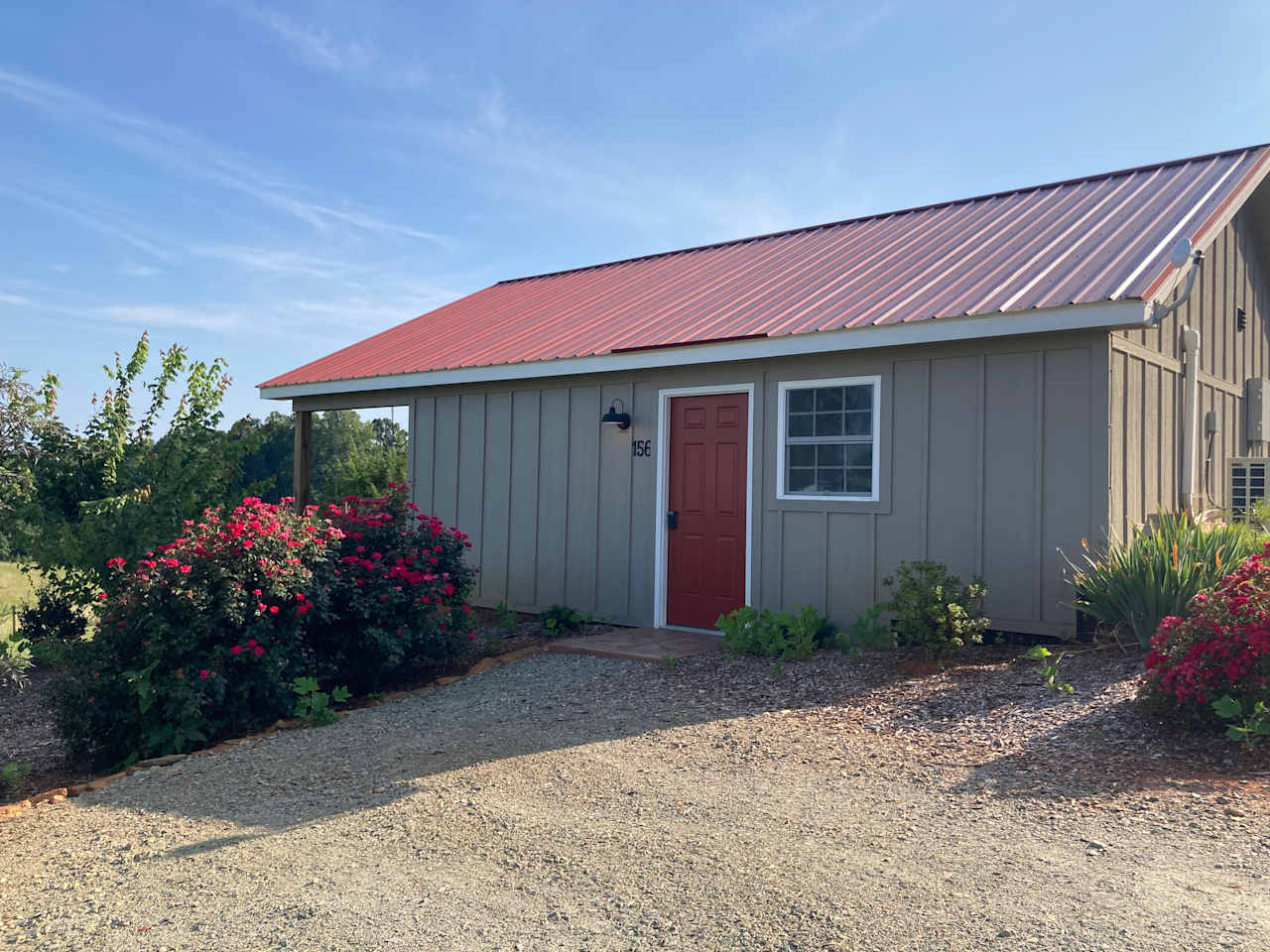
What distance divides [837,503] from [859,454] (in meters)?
0.44

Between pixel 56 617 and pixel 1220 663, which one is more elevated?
pixel 1220 663

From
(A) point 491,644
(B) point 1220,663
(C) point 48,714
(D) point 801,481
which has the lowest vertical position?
(C) point 48,714

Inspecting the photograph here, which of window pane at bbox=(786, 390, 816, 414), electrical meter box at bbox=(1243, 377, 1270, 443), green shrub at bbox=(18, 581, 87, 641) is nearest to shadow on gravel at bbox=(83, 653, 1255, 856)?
window pane at bbox=(786, 390, 816, 414)

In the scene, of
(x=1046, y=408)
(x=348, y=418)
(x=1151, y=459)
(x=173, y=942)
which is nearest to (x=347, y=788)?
(x=173, y=942)

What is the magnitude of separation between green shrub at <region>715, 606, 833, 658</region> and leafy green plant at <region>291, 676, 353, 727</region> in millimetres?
2882

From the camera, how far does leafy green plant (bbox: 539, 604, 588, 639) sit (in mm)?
8680

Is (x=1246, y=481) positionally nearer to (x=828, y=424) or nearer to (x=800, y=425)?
(x=828, y=424)

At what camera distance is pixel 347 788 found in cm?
453

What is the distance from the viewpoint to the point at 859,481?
7766 mm

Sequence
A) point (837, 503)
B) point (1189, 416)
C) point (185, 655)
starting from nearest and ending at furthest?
point (185, 655)
point (837, 503)
point (1189, 416)

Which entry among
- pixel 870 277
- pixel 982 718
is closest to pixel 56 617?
pixel 870 277

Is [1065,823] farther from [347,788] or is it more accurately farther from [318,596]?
[318,596]

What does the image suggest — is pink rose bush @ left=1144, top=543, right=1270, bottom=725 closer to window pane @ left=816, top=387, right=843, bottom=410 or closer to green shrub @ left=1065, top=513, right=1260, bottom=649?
green shrub @ left=1065, top=513, right=1260, bottom=649

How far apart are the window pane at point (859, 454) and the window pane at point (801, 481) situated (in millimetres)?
348
